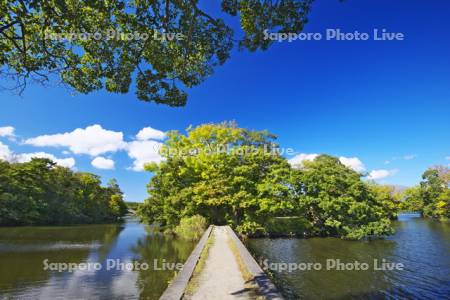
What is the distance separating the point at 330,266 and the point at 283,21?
11.2 meters

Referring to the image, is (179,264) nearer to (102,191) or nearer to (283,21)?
(283,21)

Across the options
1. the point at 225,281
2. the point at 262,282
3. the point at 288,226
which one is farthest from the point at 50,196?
the point at 262,282

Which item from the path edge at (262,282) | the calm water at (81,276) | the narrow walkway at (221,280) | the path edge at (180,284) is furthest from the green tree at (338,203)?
the path edge at (180,284)

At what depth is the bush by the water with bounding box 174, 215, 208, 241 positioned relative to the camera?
66.7 ft

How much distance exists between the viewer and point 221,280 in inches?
247

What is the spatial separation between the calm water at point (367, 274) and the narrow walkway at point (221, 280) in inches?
97.0

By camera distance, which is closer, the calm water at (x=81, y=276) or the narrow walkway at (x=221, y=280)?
the narrow walkway at (x=221, y=280)

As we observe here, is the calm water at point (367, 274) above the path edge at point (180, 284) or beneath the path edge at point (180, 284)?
beneath

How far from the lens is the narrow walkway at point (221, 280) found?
528 cm


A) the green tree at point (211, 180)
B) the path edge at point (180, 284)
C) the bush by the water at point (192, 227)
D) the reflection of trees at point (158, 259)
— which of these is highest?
the green tree at point (211, 180)

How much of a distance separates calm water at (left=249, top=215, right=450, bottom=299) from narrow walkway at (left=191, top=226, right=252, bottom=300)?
8.08ft

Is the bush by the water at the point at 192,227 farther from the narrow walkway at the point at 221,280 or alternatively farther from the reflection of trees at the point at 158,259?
the narrow walkway at the point at 221,280

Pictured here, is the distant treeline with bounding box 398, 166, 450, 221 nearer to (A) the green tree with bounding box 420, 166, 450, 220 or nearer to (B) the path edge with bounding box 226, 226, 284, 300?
(A) the green tree with bounding box 420, 166, 450, 220

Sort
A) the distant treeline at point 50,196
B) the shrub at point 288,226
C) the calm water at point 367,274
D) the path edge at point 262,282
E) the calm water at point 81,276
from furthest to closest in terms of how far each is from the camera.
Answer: the distant treeline at point 50,196 → the shrub at point 288,226 → the calm water at point 367,274 → the calm water at point 81,276 → the path edge at point 262,282
